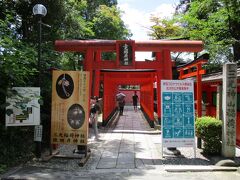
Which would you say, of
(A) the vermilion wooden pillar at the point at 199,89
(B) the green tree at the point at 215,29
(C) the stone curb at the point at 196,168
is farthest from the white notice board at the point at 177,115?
(B) the green tree at the point at 215,29

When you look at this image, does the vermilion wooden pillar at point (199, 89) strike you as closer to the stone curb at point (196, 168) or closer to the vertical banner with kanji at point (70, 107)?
the stone curb at point (196, 168)

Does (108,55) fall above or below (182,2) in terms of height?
below

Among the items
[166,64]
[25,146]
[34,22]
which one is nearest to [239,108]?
[166,64]

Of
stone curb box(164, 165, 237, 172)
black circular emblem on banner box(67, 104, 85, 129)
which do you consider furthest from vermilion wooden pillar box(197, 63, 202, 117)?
black circular emblem on banner box(67, 104, 85, 129)

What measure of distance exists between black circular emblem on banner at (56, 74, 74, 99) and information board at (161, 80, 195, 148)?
2.62m

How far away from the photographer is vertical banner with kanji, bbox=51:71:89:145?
9.82 metres

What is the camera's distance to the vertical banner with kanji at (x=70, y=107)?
9820 millimetres

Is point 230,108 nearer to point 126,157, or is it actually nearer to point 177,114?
point 177,114

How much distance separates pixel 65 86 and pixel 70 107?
0.60 m

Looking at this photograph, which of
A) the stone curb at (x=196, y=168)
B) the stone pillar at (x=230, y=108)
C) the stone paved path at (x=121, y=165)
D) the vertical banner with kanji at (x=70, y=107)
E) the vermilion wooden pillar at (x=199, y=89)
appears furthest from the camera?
the vermilion wooden pillar at (x=199, y=89)

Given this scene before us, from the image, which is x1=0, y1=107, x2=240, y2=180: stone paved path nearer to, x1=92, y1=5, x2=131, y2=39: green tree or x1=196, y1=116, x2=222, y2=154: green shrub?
x1=196, y1=116, x2=222, y2=154: green shrub

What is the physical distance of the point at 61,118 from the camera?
9.93 meters

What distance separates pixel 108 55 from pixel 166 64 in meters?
20.3

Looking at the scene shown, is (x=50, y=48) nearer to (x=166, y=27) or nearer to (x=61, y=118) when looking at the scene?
(x=61, y=118)
